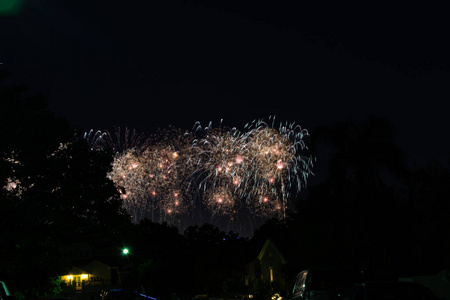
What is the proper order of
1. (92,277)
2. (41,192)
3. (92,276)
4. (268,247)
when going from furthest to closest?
(92,276)
(92,277)
(268,247)
(41,192)

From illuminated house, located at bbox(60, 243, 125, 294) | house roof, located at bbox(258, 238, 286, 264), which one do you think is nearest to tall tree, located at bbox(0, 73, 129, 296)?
house roof, located at bbox(258, 238, 286, 264)

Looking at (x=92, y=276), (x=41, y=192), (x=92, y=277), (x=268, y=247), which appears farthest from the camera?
(x=92, y=276)

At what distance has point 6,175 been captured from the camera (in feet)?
79.5

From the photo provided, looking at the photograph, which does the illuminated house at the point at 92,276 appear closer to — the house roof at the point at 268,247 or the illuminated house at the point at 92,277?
the illuminated house at the point at 92,277

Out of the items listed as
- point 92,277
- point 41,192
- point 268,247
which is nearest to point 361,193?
point 41,192

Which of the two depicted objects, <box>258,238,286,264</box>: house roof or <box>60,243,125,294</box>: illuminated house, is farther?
<box>60,243,125,294</box>: illuminated house

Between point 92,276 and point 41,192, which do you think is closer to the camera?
point 41,192

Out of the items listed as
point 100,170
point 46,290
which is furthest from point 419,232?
point 46,290

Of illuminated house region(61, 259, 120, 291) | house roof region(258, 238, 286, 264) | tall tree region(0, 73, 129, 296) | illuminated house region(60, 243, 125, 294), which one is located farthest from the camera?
illuminated house region(61, 259, 120, 291)

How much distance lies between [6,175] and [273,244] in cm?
3405

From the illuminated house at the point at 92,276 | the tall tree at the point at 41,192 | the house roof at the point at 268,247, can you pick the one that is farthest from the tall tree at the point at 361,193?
the illuminated house at the point at 92,276

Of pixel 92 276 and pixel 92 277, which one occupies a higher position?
pixel 92 276

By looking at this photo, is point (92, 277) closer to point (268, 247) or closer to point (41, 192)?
point (268, 247)

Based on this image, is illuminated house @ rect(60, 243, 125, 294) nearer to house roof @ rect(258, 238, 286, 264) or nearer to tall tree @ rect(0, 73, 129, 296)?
house roof @ rect(258, 238, 286, 264)
